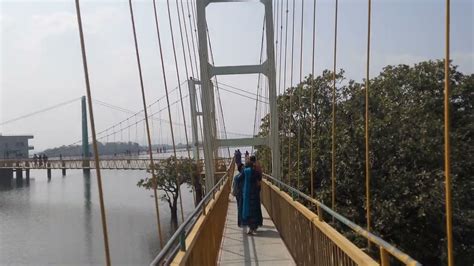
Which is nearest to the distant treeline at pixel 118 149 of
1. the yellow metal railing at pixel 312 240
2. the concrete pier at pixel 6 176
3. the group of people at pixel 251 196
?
the concrete pier at pixel 6 176

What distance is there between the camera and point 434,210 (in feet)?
53.2

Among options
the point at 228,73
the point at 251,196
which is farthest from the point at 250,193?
the point at 228,73

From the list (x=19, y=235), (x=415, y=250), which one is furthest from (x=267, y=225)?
(x=19, y=235)

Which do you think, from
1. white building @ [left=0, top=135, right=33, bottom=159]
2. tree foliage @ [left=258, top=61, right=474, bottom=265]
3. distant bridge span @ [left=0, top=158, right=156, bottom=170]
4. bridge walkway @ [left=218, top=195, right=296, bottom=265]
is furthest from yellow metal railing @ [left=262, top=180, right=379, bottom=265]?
white building @ [left=0, top=135, right=33, bottom=159]

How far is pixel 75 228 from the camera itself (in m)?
48.7

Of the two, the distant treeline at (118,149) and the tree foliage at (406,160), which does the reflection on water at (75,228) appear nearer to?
the distant treeline at (118,149)

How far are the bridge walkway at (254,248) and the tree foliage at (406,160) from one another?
6992 millimetres

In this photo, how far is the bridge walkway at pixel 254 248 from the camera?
7.09 meters

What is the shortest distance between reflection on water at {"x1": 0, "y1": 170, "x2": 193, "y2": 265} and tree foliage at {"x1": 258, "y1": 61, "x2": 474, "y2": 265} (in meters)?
20.3

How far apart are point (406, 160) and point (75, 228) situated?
3757 cm

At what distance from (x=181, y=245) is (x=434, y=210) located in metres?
14.0

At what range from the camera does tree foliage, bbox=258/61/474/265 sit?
54.7ft

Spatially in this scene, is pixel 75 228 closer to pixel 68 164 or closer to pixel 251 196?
pixel 251 196

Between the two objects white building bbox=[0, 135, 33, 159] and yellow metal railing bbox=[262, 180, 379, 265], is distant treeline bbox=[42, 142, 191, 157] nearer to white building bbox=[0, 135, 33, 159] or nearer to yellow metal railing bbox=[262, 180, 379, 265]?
white building bbox=[0, 135, 33, 159]
